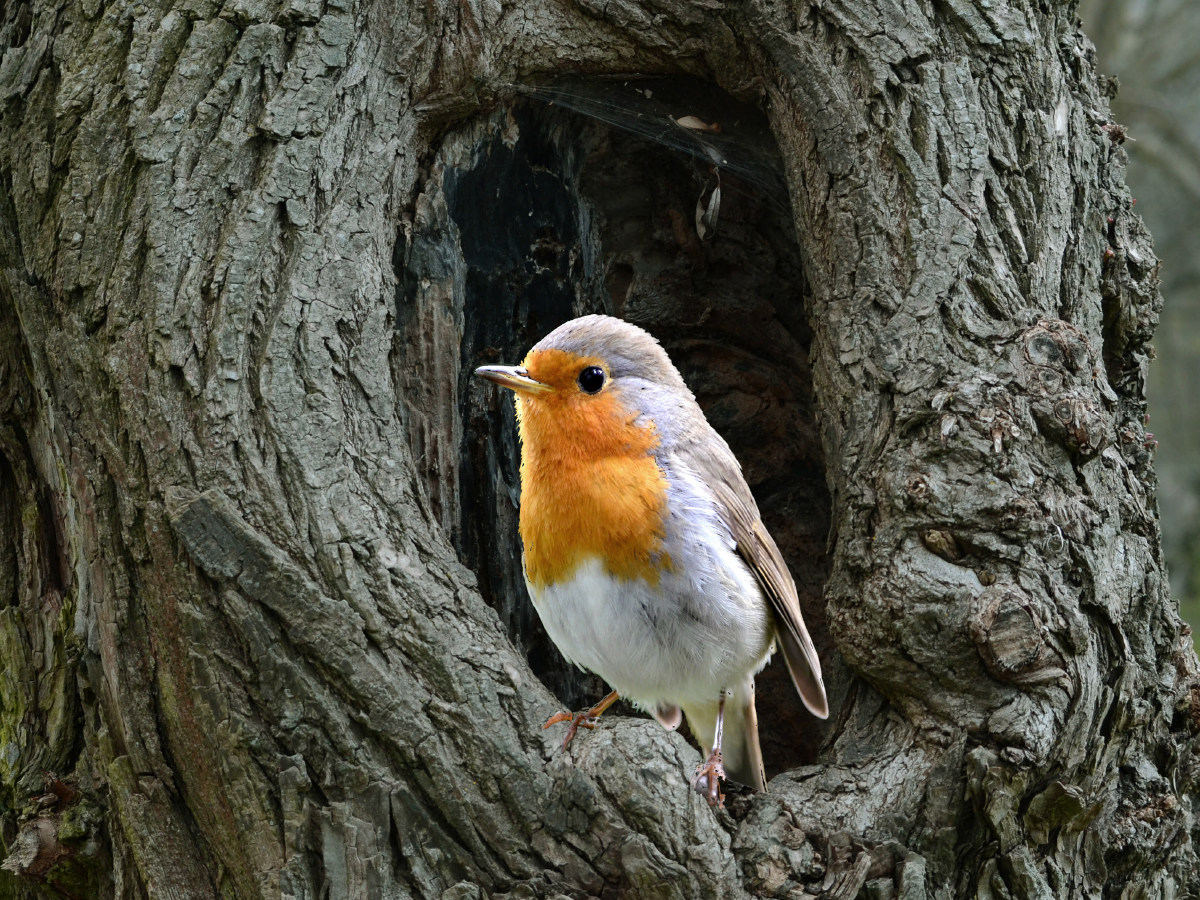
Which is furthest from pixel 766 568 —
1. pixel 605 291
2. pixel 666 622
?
pixel 605 291

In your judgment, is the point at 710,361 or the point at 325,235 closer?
the point at 325,235

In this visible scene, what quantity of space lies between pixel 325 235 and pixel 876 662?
82.1 inches

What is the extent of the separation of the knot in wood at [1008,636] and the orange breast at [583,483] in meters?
0.95

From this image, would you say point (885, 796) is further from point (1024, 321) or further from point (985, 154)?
point (985, 154)

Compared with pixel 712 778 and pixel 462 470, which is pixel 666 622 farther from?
pixel 462 470

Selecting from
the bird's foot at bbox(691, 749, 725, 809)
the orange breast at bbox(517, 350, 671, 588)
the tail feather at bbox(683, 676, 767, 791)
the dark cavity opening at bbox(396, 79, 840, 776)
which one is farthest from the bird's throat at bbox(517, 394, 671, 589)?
the tail feather at bbox(683, 676, 767, 791)

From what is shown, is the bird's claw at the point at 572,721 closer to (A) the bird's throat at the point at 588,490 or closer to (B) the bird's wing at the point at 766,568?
(A) the bird's throat at the point at 588,490

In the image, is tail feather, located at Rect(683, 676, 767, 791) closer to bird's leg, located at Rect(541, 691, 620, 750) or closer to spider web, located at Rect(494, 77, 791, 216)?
bird's leg, located at Rect(541, 691, 620, 750)

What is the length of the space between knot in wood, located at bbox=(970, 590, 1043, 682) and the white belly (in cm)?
80

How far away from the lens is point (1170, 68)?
900cm

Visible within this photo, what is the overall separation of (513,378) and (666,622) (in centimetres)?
91

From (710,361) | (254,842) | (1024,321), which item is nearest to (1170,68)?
(710,361)

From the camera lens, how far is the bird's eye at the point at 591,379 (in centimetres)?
377

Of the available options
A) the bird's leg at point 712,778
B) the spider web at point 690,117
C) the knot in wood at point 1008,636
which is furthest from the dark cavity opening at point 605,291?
the knot in wood at point 1008,636
